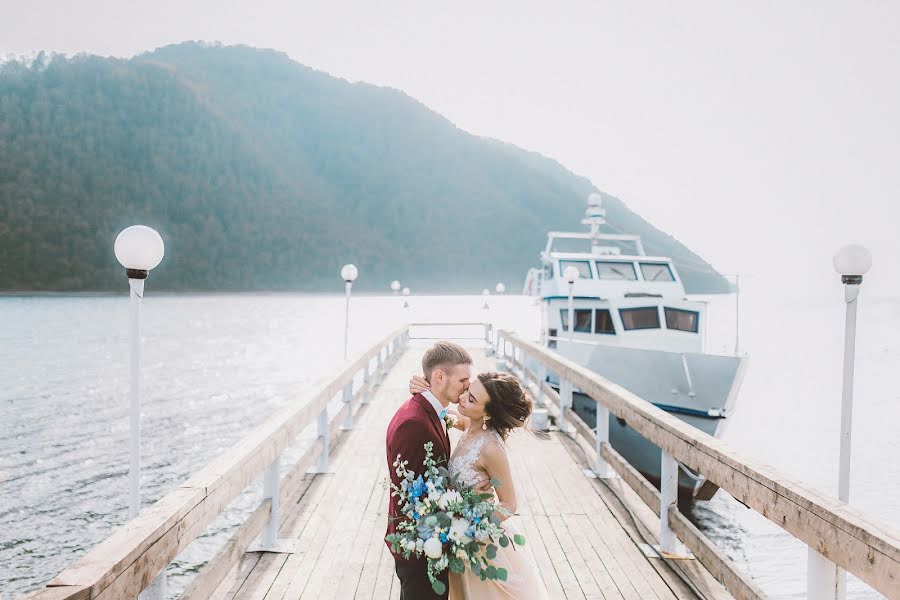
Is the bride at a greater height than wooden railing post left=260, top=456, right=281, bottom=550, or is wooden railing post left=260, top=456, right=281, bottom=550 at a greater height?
the bride

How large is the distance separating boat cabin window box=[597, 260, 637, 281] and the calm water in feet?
20.8

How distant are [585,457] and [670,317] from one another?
1056cm

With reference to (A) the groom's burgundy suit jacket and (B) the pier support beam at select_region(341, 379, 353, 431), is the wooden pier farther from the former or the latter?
(A) the groom's burgundy suit jacket

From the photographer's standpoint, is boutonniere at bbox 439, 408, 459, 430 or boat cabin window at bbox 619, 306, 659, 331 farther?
boat cabin window at bbox 619, 306, 659, 331

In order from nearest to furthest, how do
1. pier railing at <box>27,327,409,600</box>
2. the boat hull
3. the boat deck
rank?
pier railing at <box>27,327,409,600</box> < the boat deck < the boat hull

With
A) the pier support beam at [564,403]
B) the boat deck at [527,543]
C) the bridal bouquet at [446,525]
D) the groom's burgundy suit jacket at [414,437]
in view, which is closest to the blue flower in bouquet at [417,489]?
the bridal bouquet at [446,525]

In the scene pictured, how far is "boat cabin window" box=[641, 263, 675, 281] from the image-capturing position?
1844 centimetres

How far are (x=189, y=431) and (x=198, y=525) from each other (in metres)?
19.8

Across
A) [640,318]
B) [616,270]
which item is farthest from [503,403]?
[616,270]

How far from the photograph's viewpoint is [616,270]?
61.3ft

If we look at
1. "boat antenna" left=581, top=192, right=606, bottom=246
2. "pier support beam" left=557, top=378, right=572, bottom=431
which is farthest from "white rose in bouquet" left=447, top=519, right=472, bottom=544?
"boat antenna" left=581, top=192, right=606, bottom=246

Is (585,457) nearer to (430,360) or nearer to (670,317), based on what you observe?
(430,360)

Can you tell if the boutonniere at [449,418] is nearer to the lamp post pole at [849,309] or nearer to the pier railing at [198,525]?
the pier railing at [198,525]

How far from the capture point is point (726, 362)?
42.6 ft
